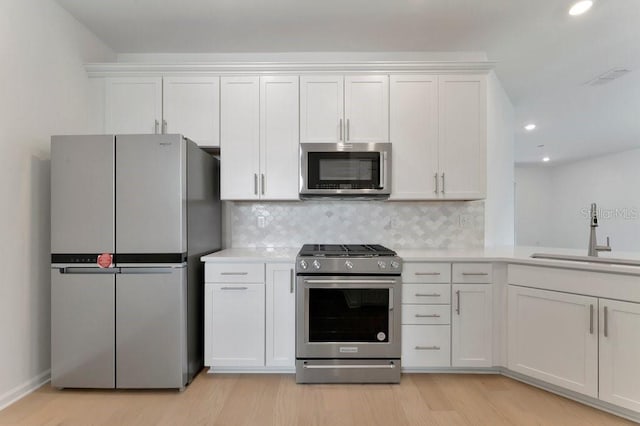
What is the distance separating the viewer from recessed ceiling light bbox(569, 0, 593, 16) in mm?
2141

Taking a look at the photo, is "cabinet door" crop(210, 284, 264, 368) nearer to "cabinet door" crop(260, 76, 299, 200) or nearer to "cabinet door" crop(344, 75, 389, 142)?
"cabinet door" crop(260, 76, 299, 200)

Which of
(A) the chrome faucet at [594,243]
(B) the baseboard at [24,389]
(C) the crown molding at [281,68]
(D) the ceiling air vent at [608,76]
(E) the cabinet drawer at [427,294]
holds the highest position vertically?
(D) the ceiling air vent at [608,76]

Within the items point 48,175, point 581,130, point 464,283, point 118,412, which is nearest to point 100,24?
point 48,175

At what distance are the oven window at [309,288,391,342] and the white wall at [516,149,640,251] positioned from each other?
738 cm

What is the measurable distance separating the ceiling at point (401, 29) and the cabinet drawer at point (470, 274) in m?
2.00

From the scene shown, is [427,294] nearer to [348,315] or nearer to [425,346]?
[425,346]

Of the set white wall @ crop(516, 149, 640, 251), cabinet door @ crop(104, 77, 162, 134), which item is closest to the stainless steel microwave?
cabinet door @ crop(104, 77, 162, 134)

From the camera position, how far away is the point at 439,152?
2.54 m

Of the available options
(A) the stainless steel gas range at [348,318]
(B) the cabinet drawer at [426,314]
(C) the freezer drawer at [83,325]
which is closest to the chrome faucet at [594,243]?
(B) the cabinet drawer at [426,314]

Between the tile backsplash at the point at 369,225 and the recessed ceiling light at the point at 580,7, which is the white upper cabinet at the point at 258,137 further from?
the recessed ceiling light at the point at 580,7

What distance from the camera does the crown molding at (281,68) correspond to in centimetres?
248

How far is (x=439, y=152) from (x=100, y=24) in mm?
3105

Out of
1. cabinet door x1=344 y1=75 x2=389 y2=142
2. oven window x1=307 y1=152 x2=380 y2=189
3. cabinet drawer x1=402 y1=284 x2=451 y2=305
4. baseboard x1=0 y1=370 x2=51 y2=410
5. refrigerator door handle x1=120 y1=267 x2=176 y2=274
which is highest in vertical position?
cabinet door x1=344 y1=75 x2=389 y2=142

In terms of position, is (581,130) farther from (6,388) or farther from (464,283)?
(6,388)
